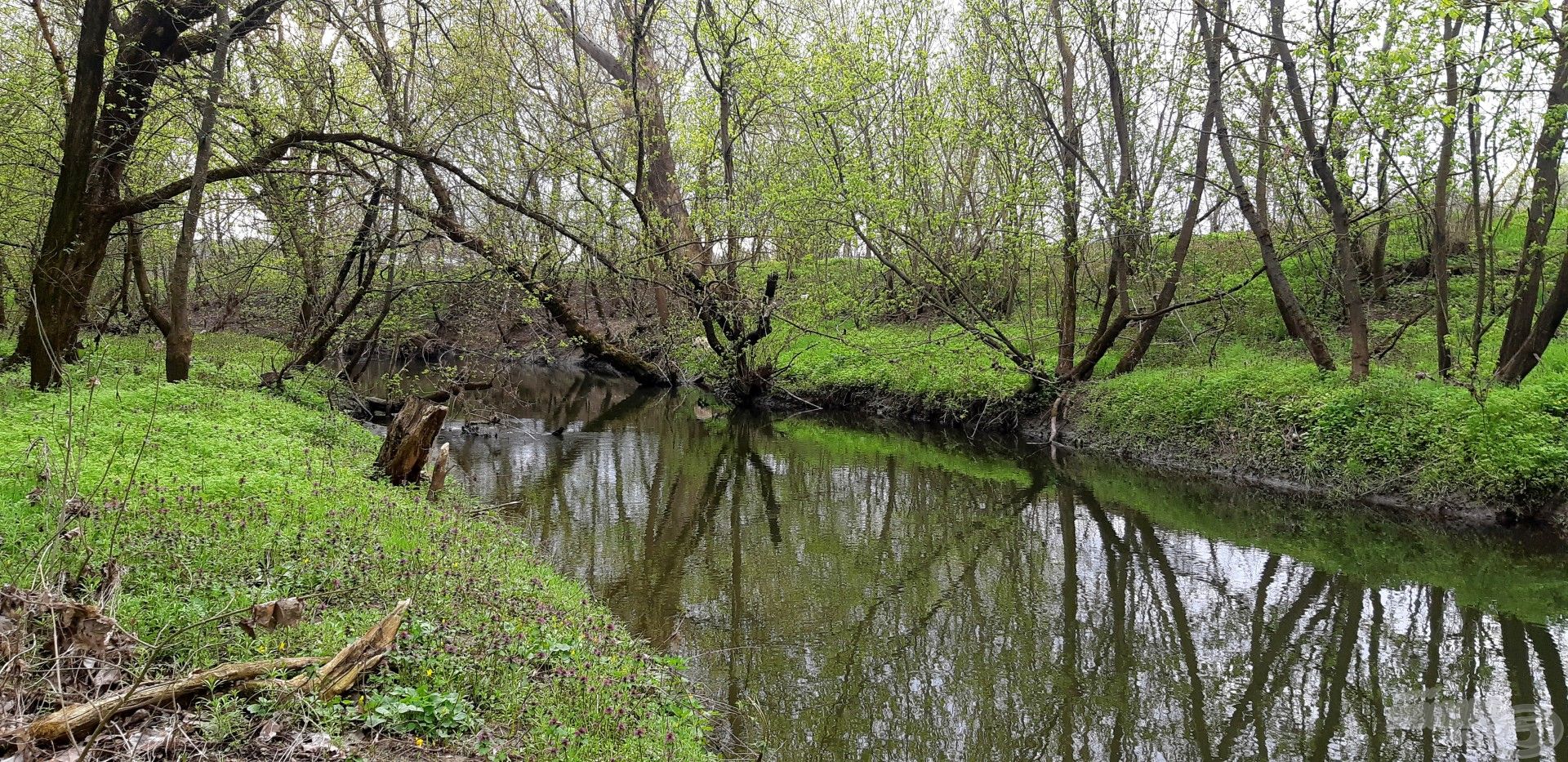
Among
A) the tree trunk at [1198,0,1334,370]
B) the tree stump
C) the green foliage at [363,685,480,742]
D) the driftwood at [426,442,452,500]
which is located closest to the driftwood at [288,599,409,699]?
the green foliage at [363,685,480,742]

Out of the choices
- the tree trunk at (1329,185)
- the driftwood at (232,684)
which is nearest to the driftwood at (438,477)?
the driftwood at (232,684)

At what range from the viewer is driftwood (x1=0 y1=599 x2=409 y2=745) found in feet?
10.1

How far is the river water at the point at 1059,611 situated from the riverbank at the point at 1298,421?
0.55 metres

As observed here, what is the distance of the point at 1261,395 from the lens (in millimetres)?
12461

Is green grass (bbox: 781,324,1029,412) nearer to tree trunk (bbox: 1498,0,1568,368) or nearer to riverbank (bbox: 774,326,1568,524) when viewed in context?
riverbank (bbox: 774,326,1568,524)

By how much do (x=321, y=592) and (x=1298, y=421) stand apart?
1199cm

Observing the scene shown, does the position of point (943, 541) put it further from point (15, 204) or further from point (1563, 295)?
point (15, 204)

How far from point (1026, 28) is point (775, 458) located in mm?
8567

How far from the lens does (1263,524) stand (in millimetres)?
10219

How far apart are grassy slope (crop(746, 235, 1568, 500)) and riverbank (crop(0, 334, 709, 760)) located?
9472 mm

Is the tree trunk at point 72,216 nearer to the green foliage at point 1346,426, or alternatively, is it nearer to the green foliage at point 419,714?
the green foliage at point 419,714

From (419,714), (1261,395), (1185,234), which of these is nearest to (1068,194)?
(1185,234)

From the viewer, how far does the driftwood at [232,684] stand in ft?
10.1

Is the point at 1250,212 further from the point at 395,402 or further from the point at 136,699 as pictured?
the point at 395,402
